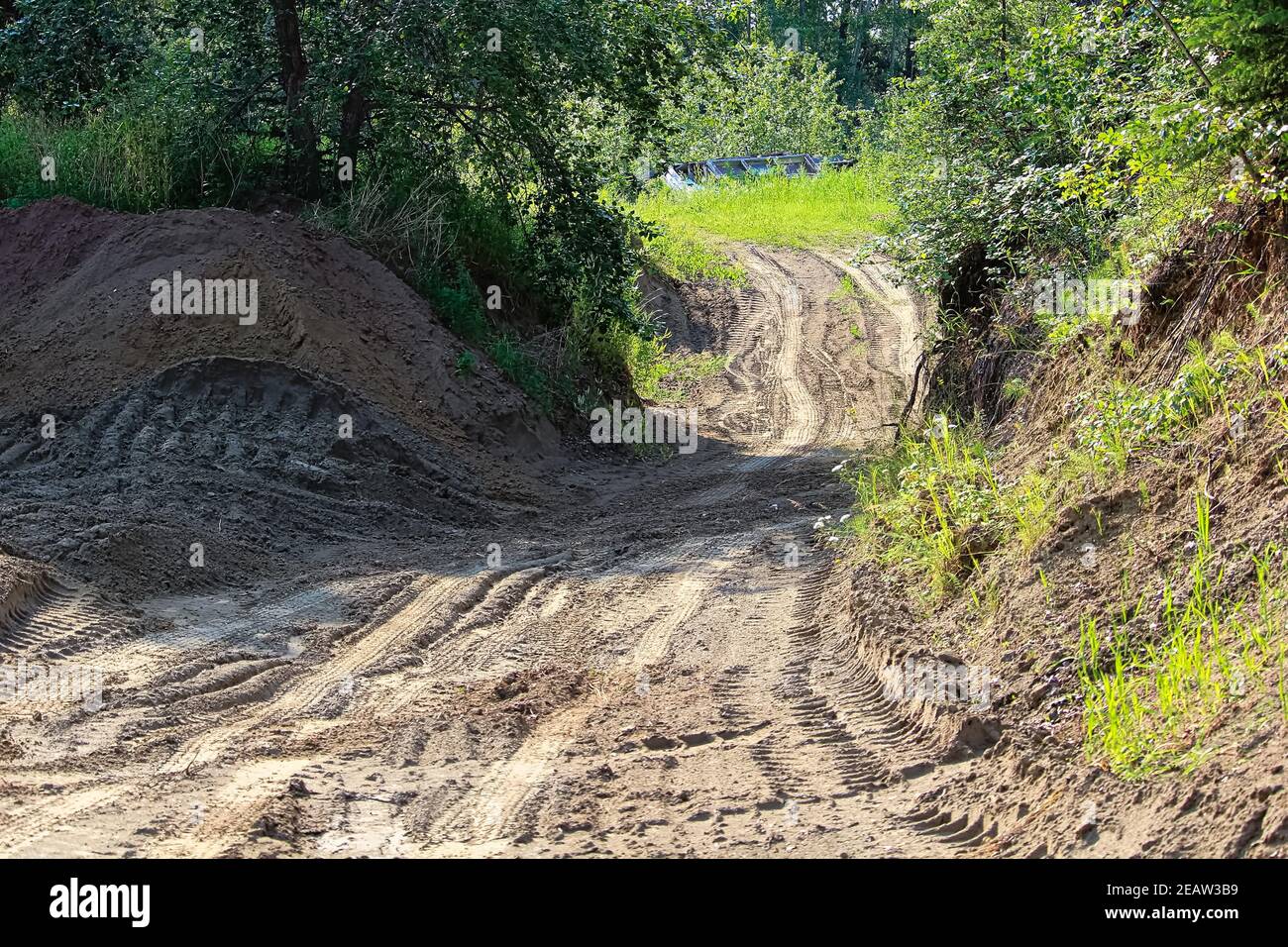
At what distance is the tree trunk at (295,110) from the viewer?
535 inches

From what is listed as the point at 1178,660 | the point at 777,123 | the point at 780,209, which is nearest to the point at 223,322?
the point at 1178,660

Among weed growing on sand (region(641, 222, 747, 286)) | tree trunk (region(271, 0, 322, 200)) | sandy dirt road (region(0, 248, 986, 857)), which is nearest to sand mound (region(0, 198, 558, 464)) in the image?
tree trunk (region(271, 0, 322, 200))

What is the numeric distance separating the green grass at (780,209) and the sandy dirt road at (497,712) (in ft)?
60.2

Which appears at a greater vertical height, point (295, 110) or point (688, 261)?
point (295, 110)

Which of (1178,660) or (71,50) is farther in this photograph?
(71,50)

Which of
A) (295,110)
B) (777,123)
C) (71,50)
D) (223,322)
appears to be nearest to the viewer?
(223,322)

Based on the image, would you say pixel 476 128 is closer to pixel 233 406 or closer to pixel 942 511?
pixel 233 406

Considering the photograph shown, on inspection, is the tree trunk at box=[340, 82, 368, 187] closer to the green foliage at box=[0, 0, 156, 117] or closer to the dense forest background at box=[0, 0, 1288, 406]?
the dense forest background at box=[0, 0, 1288, 406]

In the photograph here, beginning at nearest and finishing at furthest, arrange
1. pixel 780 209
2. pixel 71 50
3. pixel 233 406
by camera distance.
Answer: pixel 233 406
pixel 71 50
pixel 780 209

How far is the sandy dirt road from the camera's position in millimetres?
4355

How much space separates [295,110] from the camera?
44.5 ft

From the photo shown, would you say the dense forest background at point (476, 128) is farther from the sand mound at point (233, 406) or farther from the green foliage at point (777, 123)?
the green foliage at point (777, 123)

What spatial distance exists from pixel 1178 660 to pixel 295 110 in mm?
11498

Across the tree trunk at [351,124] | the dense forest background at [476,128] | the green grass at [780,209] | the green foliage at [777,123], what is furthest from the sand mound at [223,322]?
the green foliage at [777,123]
